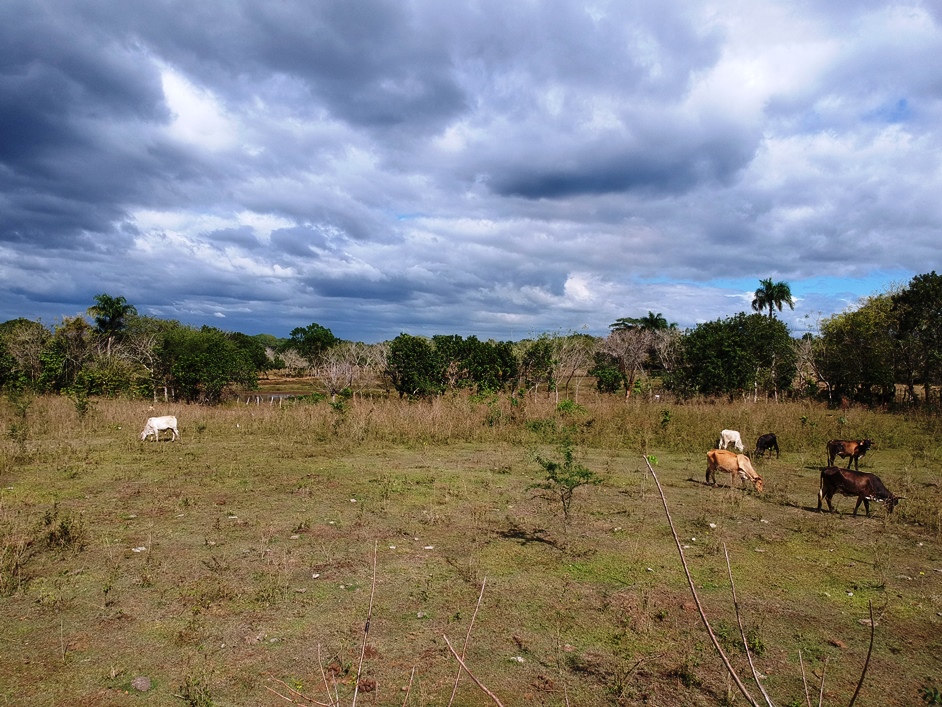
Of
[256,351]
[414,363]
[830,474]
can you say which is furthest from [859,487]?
[256,351]

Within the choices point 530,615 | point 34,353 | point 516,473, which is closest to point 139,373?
point 34,353

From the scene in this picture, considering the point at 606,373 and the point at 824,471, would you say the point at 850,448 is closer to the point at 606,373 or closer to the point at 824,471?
the point at 824,471

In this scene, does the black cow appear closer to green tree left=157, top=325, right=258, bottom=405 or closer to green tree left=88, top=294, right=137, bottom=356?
green tree left=157, top=325, right=258, bottom=405

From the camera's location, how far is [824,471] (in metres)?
8.93

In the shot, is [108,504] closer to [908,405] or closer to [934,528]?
[934,528]

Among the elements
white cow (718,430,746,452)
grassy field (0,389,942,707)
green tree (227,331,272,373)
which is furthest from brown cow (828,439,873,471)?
green tree (227,331,272,373)

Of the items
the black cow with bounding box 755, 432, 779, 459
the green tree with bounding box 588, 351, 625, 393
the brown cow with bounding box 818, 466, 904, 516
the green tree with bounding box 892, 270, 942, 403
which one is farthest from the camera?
the green tree with bounding box 588, 351, 625, 393

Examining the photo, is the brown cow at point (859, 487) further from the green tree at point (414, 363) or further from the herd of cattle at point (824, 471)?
the green tree at point (414, 363)

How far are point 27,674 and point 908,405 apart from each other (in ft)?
91.4

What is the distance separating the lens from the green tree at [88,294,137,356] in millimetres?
33094

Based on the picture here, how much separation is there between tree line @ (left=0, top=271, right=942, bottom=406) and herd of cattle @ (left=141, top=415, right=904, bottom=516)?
30.3 feet

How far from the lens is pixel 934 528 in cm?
812

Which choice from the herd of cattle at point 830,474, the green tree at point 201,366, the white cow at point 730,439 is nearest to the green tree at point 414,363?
the green tree at point 201,366

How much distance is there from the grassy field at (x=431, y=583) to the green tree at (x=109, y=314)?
2453cm
